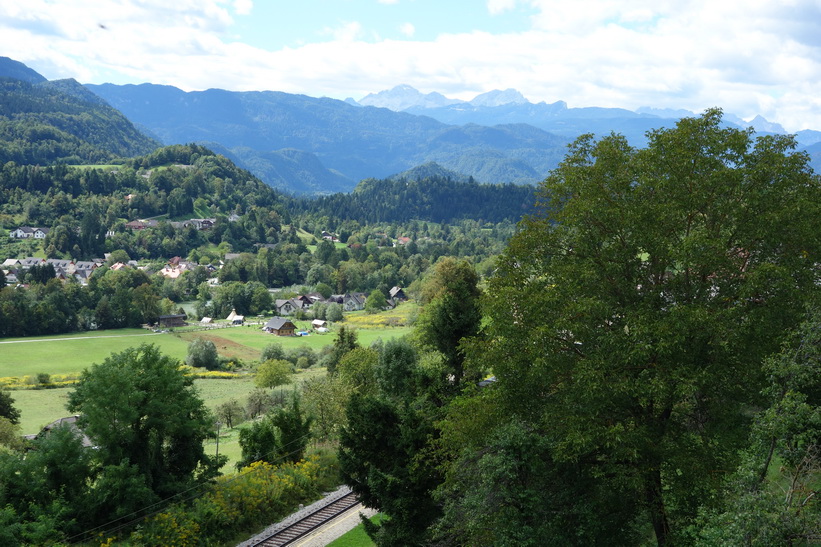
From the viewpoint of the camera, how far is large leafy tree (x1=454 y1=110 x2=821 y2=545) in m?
11.8

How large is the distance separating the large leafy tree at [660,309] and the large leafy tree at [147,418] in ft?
36.9

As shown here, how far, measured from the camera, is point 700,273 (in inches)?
495

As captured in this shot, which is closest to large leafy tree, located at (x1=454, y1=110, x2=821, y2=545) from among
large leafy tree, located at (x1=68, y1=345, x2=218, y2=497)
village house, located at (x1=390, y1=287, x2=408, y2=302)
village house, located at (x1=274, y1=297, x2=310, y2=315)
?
large leafy tree, located at (x1=68, y1=345, x2=218, y2=497)

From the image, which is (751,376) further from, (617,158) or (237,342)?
(237,342)

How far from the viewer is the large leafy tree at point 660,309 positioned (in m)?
11.8

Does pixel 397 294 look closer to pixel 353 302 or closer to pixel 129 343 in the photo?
pixel 353 302

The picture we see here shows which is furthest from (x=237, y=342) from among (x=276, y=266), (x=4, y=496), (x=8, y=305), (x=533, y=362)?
(x=533, y=362)

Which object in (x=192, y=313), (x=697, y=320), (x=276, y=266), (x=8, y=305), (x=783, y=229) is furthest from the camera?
(x=276, y=266)

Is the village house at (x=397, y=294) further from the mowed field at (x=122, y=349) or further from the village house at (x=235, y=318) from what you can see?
the village house at (x=235, y=318)

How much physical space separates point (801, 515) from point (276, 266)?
139641 mm

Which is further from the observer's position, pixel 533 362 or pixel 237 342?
pixel 237 342

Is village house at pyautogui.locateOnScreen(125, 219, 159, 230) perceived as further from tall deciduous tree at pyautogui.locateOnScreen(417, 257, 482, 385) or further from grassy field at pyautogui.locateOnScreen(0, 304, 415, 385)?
tall deciduous tree at pyautogui.locateOnScreen(417, 257, 482, 385)

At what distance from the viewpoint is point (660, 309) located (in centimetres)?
1266

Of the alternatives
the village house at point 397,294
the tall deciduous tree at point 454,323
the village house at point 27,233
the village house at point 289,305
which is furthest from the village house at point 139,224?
the tall deciduous tree at point 454,323
